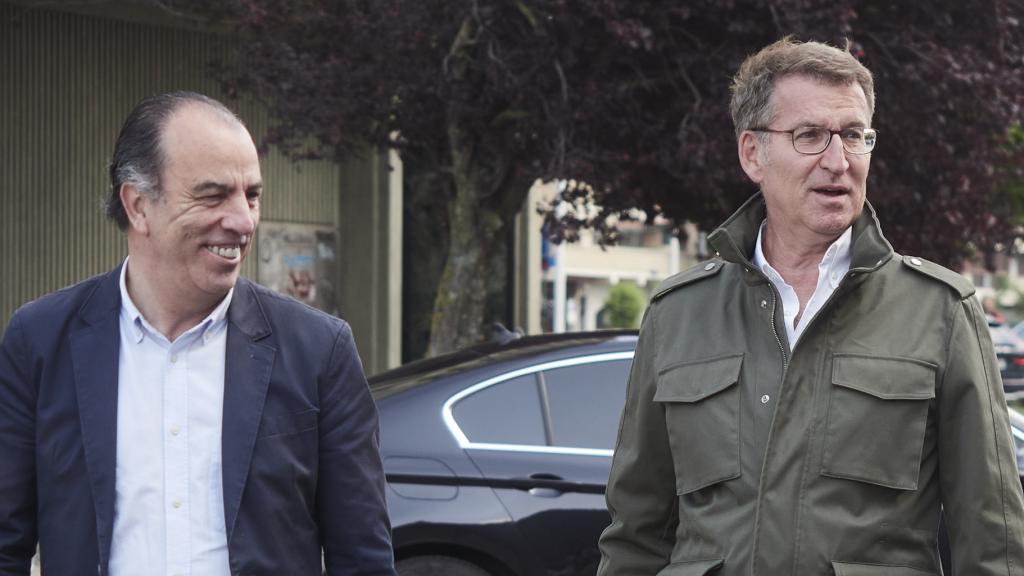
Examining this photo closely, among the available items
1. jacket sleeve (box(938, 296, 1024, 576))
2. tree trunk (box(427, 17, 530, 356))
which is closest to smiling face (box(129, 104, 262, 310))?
jacket sleeve (box(938, 296, 1024, 576))

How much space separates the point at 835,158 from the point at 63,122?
11859 mm

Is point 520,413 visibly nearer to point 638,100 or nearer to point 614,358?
point 614,358

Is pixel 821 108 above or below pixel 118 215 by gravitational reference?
above

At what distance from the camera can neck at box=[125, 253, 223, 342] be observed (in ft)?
9.24

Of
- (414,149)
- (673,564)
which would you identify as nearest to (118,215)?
(673,564)

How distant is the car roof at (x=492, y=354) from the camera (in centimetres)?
616

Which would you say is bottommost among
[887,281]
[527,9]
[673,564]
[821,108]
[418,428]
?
[418,428]

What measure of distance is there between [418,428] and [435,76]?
16.3ft

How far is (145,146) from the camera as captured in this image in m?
2.82

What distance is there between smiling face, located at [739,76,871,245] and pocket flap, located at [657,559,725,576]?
68 centimetres

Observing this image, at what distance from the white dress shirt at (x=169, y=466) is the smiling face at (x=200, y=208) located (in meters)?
0.12

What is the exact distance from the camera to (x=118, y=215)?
288 cm

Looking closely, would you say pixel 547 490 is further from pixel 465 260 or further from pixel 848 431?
pixel 465 260

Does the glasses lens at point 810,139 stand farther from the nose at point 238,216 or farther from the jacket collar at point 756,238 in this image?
the nose at point 238,216
